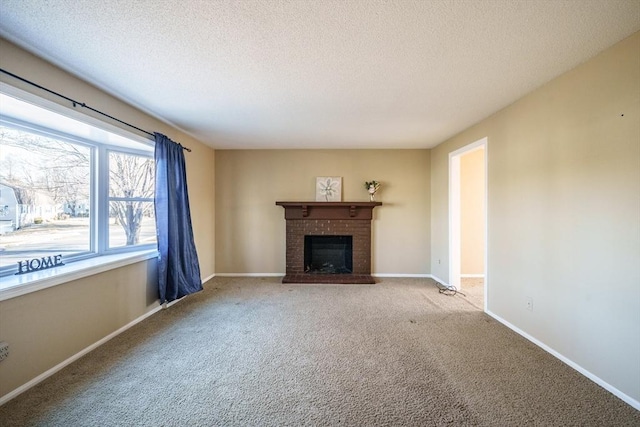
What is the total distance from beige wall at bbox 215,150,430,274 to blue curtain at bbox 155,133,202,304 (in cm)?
136

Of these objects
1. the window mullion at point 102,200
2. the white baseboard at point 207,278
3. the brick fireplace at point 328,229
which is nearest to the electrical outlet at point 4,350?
the window mullion at point 102,200

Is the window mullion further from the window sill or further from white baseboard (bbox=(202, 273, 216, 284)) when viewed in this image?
white baseboard (bbox=(202, 273, 216, 284))

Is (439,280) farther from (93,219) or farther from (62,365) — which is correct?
(93,219)

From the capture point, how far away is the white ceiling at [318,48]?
147 centimetres

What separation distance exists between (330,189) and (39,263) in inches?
150

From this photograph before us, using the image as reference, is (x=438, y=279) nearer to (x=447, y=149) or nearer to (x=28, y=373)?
(x=447, y=149)

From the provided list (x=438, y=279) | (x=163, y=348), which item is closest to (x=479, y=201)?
(x=438, y=279)

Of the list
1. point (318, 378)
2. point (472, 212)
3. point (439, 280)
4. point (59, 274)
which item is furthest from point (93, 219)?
point (472, 212)

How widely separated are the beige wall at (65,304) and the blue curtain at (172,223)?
0.17 m

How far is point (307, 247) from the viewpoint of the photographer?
498 centimetres

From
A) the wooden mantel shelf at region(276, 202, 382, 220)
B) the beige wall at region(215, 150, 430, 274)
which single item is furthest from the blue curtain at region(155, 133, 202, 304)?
the wooden mantel shelf at region(276, 202, 382, 220)

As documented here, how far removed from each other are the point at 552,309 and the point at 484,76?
2.11 metres

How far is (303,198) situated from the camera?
16.3ft

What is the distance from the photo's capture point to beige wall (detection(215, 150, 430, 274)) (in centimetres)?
489
